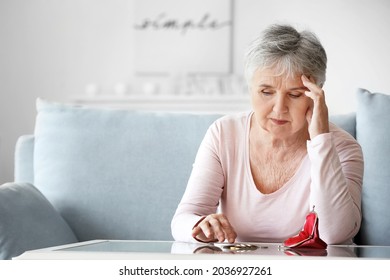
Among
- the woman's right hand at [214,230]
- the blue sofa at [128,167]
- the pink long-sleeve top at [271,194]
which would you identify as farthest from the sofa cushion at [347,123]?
the woman's right hand at [214,230]

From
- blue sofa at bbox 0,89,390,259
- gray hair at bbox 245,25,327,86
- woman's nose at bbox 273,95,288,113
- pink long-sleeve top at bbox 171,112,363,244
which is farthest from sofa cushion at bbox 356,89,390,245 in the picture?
woman's nose at bbox 273,95,288,113

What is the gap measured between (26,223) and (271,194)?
27.5 inches

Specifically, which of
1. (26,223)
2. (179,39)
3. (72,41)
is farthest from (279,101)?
(72,41)

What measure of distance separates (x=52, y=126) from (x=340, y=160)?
1022 mm

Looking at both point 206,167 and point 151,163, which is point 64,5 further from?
point 206,167

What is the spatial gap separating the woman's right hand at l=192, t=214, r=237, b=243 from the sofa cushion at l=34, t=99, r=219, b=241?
0.65 metres

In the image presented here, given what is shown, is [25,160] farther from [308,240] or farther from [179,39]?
[179,39]

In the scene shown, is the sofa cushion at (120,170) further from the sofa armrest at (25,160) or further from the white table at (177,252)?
the white table at (177,252)

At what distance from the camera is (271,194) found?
6.42 feet

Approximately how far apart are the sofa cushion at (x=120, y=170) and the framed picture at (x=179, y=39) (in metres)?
2.84

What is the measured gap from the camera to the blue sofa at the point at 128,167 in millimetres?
2162

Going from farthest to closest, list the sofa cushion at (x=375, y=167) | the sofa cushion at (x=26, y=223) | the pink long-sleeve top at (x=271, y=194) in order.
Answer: the sofa cushion at (x=375, y=167)
the sofa cushion at (x=26, y=223)
the pink long-sleeve top at (x=271, y=194)

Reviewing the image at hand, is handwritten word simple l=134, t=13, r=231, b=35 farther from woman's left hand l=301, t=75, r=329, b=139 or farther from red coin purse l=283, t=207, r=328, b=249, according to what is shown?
red coin purse l=283, t=207, r=328, b=249
